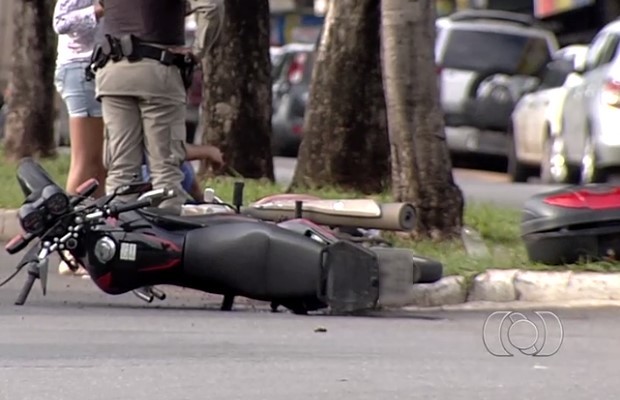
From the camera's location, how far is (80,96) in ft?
30.1

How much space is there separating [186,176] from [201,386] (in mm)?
3476

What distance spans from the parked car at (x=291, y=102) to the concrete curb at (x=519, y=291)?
13.8m

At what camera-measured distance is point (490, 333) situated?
7.30m

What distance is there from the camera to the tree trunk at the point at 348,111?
1191 cm

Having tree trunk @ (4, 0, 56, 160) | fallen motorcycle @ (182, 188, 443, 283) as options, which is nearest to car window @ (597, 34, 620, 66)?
tree trunk @ (4, 0, 56, 160)

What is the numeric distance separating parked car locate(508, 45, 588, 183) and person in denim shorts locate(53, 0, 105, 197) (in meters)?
8.44

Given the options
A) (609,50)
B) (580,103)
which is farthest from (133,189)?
(580,103)

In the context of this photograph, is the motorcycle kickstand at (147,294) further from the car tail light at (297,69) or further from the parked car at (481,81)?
the car tail light at (297,69)

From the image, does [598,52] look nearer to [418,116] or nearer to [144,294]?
[418,116]

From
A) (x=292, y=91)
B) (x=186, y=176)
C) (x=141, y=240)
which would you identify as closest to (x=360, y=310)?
(x=141, y=240)

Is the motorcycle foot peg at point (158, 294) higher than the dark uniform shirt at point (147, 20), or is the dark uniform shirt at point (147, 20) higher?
the dark uniform shirt at point (147, 20)

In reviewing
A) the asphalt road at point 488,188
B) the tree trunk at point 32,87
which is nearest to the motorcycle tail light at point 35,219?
the asphalt road at point 488,188

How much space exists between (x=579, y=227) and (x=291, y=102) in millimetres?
14165

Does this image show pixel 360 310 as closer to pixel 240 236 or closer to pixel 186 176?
pixel 240 236
